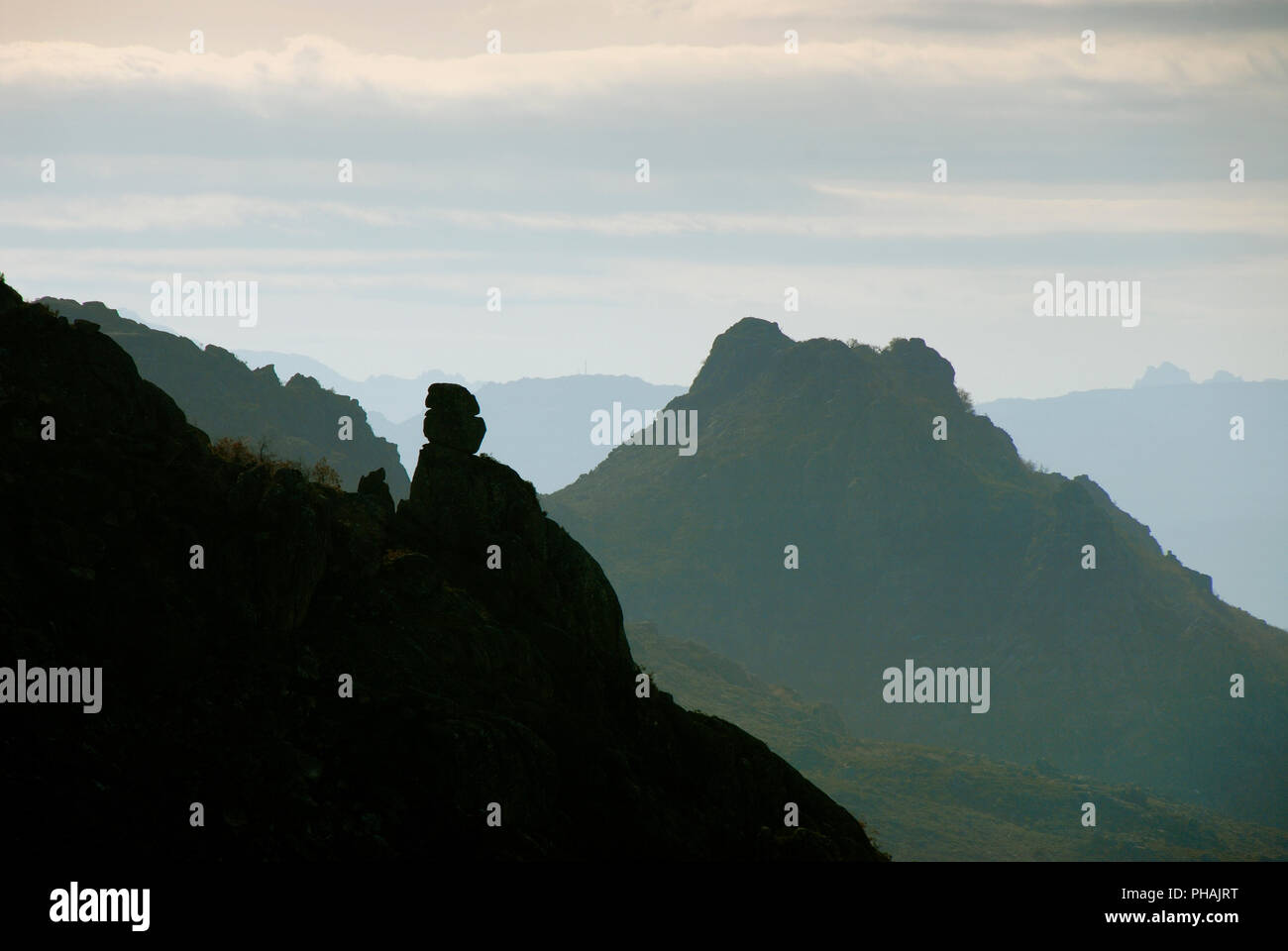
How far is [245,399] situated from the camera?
17788cm

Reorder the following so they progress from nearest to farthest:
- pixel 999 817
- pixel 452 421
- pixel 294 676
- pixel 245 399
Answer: pixel 294 676 < pixel 452 421 < pixel 245 399 < pixel 999 817

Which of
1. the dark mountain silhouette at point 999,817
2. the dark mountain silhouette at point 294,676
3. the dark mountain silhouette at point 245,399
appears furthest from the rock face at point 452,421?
the dark mountain silhouette at point 999,817

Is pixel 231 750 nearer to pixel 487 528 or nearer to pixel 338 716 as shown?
pixel 338 716

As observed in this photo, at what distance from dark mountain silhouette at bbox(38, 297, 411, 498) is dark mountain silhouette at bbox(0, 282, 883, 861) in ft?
388

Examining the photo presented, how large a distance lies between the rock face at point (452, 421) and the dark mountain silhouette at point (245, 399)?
372 feet

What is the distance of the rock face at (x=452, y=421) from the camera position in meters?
48.2

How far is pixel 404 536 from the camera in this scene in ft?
149

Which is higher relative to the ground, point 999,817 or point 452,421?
point 452,421

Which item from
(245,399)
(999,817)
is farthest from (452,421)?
(999,817)

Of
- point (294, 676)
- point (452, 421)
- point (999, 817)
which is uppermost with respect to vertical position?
point (452, 421)

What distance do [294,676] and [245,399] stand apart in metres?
149

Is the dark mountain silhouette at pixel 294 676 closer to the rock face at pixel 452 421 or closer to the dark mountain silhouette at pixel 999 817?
the rock face at pixel 452 421

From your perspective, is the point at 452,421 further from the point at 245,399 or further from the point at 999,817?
the point at 999,817

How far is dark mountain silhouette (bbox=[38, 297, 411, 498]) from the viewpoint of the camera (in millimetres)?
166750
